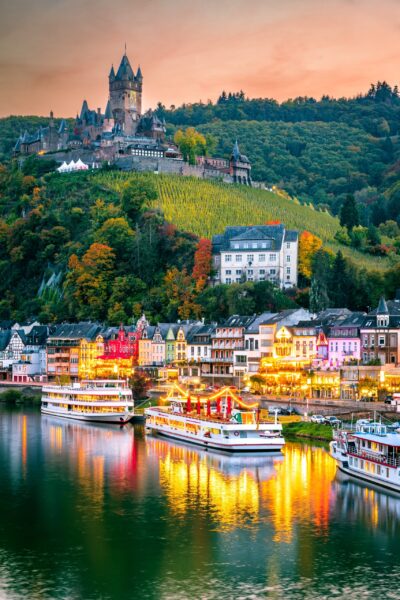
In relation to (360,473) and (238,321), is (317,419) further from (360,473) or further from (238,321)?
(238,321)

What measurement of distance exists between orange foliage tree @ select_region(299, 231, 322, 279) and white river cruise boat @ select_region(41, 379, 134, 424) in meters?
21.3

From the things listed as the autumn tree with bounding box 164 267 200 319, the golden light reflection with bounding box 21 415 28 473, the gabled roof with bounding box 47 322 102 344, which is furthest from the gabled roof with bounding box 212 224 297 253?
the golden light reflection with bounding box 21 415 28 473

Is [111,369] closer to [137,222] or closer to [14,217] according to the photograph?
[137,222]

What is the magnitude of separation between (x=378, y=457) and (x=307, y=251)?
45286 millimetres

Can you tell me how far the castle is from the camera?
362ft

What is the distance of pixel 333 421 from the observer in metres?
50.4

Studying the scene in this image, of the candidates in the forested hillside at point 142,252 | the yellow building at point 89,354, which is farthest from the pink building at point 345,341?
the yellow building at point 89,354

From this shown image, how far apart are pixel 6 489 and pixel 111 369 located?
37.5 meters

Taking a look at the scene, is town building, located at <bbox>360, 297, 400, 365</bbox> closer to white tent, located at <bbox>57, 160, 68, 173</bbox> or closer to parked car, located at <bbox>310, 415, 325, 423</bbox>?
parked car, located at <bbox>310, 415, 325, 423</bbox>

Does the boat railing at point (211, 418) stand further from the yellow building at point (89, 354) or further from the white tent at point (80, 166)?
the white tent at point (80, 166)

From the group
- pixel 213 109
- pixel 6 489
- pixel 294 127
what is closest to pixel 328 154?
pixel 294 127

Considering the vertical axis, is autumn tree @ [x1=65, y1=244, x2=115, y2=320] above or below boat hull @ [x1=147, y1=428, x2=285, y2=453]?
above

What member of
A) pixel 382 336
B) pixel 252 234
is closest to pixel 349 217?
pixel 252 234

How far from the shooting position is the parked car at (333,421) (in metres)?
49.7
